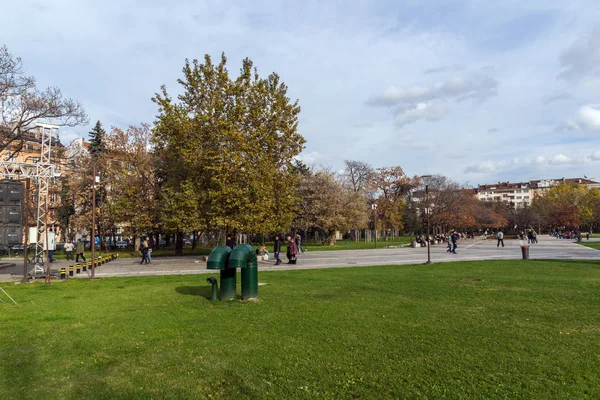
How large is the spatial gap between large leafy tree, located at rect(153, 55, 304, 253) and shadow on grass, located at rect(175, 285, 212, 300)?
39.1 ft

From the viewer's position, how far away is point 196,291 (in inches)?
511

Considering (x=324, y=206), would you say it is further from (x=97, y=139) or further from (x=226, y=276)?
(x=226, y=276)

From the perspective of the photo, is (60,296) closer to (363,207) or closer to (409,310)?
(409,310)

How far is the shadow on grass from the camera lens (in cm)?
1234

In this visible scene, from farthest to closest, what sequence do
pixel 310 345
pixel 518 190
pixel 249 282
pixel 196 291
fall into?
pixel 518 190
pixel 196 291
pixel 249 282
pixel 310 345

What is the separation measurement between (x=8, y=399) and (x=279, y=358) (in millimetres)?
3283

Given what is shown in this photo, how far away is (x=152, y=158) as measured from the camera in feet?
122

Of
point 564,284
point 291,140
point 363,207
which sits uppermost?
point 291,140

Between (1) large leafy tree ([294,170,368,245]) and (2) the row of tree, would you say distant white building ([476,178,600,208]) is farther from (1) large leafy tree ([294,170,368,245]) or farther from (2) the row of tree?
(2) the row of tree

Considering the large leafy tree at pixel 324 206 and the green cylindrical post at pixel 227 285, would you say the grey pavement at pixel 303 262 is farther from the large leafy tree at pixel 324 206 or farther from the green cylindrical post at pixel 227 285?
the large leafy tree at pixel 324 206

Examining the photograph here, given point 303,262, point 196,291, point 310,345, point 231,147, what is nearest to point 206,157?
point 231,147

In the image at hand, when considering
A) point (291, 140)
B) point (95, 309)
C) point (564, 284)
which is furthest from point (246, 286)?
point (291, 140)

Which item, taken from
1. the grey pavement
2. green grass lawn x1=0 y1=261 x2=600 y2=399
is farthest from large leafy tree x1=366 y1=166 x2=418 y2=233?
green grass lawn x1=0 y1=261 x2=600 y2=399

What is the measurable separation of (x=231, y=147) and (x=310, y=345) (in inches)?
830
